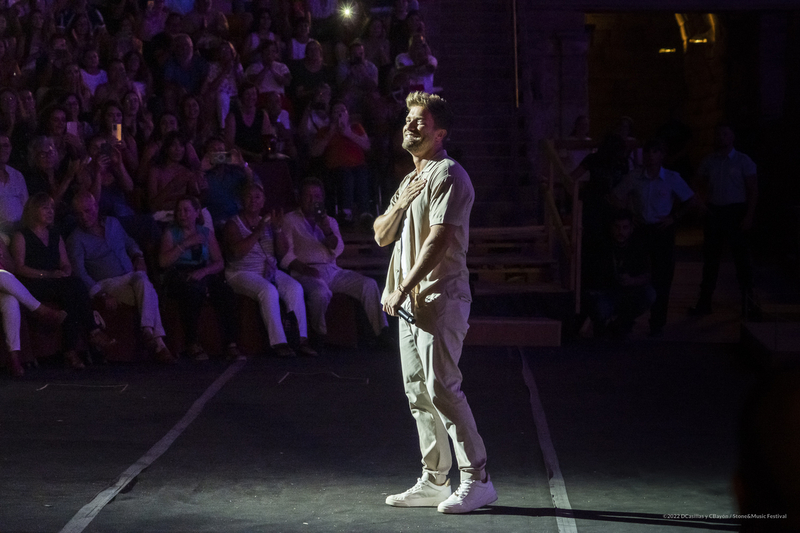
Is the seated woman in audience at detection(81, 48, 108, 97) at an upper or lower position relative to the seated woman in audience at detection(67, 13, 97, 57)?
lower

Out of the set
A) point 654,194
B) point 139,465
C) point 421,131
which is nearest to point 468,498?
point 421,131

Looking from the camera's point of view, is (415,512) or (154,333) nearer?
(415,512)

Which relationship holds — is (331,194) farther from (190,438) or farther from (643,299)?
(190,438)

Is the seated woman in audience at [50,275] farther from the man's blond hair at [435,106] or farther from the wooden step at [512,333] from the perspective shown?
the man's blond hair at [435,106]

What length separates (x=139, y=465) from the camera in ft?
16.8

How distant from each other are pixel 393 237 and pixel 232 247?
4.32 meters

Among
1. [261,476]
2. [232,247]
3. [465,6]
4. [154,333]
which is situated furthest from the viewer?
[465,6]

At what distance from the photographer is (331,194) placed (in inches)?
424

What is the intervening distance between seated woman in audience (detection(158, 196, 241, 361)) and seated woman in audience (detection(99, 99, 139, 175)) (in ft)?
3.58

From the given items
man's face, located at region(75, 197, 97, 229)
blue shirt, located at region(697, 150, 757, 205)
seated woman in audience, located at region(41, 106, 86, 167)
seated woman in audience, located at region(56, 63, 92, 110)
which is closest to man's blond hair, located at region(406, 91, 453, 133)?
man's face, located at region(75, 197, 97, 229)

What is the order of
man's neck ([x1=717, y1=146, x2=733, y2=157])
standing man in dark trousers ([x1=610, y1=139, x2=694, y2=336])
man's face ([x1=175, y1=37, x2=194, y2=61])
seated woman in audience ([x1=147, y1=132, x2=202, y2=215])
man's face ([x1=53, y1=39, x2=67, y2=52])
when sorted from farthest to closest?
man's face ([x1=175, y1=37, x2=194, y2=61]), man's neck ([x1=717, y1=146, x2=733, y2=157]), man's face ([x1=53, y1=39, x2=67, y2=52]), standing man in dark trousers ([x1=610, y1=139, x2=694, y2=336]), seated woman in audience ([x1=147, y1=132, x2=202, y2=215])

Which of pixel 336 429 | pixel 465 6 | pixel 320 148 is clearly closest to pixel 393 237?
pixel 336 429

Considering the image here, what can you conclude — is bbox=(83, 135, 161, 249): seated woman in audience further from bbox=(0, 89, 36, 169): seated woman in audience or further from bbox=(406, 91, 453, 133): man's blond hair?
bbox=(406, 91, 453, 133): man's blond hair

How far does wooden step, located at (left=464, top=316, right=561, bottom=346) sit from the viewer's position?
8852 millimetres
